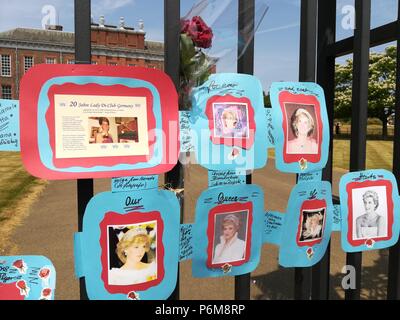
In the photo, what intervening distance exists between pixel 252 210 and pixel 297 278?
405 mm

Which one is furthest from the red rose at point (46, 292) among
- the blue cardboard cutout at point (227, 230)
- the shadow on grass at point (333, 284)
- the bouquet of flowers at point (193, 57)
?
the shadow on grass at point (333, 284)

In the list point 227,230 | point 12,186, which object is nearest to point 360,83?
point 227,230

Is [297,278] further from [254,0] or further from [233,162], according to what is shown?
[254,0]

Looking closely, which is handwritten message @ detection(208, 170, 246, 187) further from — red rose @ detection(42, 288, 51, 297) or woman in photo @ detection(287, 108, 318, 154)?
red rose @ detection(42, 288, 51, 297)

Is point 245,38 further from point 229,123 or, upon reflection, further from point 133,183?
point 133,183

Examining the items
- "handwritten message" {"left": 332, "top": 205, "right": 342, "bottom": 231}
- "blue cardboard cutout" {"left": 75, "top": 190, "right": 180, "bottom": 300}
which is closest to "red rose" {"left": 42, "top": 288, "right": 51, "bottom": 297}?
"blue cardboard cutout" {"left": 75, "top": 190, "right": 180, "bottom": 300}

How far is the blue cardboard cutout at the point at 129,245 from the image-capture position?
99cm

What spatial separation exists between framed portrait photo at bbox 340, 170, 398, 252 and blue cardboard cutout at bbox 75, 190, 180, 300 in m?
0.75

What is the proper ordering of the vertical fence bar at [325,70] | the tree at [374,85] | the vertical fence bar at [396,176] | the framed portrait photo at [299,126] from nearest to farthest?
the framed portrait photo at [299,126] → the vertical fence bar at [396,176] → the vertical fence bar at [325,70] → the tree at [374,85]

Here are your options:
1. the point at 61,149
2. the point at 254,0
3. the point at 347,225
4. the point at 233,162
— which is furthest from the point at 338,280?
the point at 61,149

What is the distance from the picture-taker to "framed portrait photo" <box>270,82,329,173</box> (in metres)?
1.24

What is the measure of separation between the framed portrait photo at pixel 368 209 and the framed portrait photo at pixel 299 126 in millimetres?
198

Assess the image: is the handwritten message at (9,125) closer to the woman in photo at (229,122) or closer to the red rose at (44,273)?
A: the red rose at (44,273)

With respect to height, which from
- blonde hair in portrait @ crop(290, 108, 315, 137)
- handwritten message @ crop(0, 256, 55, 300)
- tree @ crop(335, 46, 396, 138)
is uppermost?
tree @ crop(335, 46, 396, 138)
